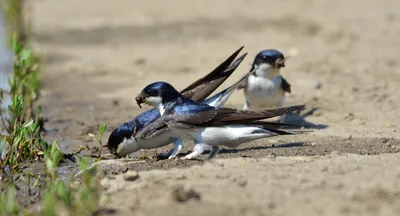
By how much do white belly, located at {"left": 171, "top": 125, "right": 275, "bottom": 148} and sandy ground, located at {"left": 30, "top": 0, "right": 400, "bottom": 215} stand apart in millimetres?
122

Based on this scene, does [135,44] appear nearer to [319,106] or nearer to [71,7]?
[71,7]

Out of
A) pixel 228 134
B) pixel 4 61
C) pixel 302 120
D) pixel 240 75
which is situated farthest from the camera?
pixel 4 61

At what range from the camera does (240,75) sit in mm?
9312

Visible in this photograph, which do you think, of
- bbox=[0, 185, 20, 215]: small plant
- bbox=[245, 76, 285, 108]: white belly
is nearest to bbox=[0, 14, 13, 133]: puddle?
bbox=[245, 76, 285, 108]: white belly

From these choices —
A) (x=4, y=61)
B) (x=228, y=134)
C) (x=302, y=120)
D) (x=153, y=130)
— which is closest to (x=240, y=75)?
(x=302, y=120)

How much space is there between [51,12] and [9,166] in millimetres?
8967

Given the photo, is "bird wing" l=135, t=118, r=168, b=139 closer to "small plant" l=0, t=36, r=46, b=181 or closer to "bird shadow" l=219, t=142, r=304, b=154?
"bird shadow" l=219, t=142, r=304, b=154

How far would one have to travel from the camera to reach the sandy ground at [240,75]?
4.71 metres

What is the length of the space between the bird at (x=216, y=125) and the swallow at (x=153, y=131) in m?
0.33

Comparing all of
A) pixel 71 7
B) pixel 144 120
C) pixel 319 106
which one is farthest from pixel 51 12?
pixel 144 120

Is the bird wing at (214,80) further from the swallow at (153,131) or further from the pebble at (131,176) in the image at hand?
the pebble at (131,176)

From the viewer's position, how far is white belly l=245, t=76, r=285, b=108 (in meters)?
7.37

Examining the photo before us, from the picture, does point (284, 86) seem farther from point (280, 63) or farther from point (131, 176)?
point (131, 176)

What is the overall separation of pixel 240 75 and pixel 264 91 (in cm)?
195
